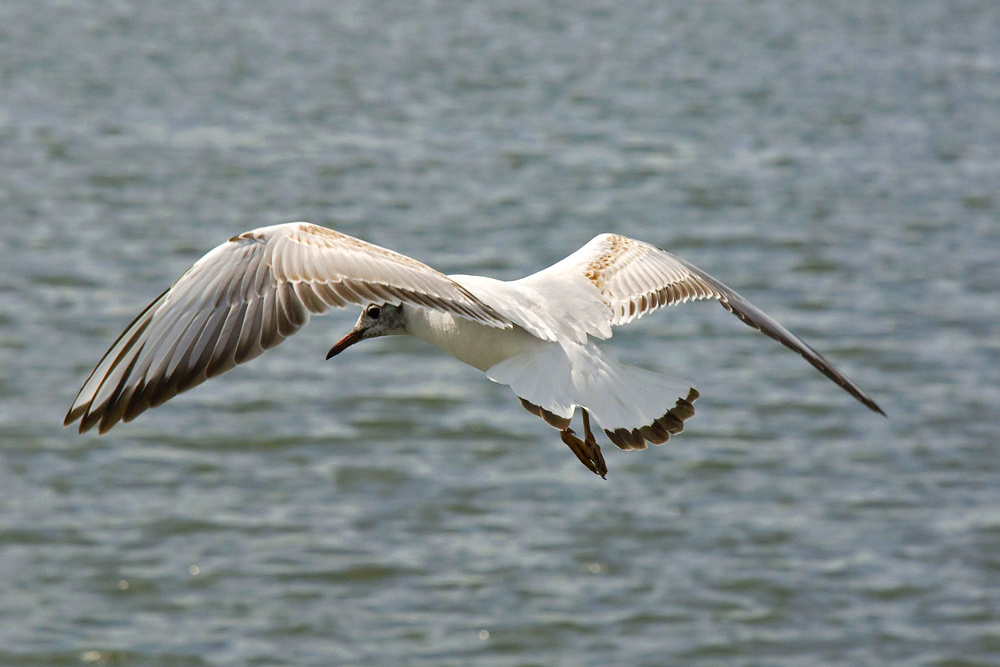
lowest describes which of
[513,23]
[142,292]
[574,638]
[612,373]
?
[574,638]

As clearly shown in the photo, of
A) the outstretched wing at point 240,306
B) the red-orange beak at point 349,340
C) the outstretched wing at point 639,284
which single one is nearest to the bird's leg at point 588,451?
the outstretched wing at point 639,284

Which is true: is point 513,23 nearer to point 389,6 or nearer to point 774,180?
point 389,6

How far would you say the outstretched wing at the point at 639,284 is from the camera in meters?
5.12

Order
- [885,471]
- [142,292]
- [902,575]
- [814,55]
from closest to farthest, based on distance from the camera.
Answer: [902,575]
[885,471]
[142,292]
[814,55]

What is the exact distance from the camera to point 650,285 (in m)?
5.44

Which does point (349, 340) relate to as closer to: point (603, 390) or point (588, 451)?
point (588, 451)

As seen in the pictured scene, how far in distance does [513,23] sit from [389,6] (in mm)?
2711

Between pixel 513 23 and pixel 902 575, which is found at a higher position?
pixel 513 23

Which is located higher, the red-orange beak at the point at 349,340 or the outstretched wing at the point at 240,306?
the outstretched wing at the point at 240,306

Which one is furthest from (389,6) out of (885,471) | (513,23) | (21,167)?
(885,471)

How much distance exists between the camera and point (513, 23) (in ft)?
89.8

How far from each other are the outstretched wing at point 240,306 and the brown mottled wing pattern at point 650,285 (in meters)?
0.99

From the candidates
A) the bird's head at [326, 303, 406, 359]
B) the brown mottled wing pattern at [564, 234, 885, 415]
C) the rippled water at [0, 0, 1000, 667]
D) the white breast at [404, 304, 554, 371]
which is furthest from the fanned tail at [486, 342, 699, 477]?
the rippled water at [0, 0, 1000, 667]

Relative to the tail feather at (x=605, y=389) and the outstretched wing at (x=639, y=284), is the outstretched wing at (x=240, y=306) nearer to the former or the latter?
the tail feather at (x=605, y=389)
